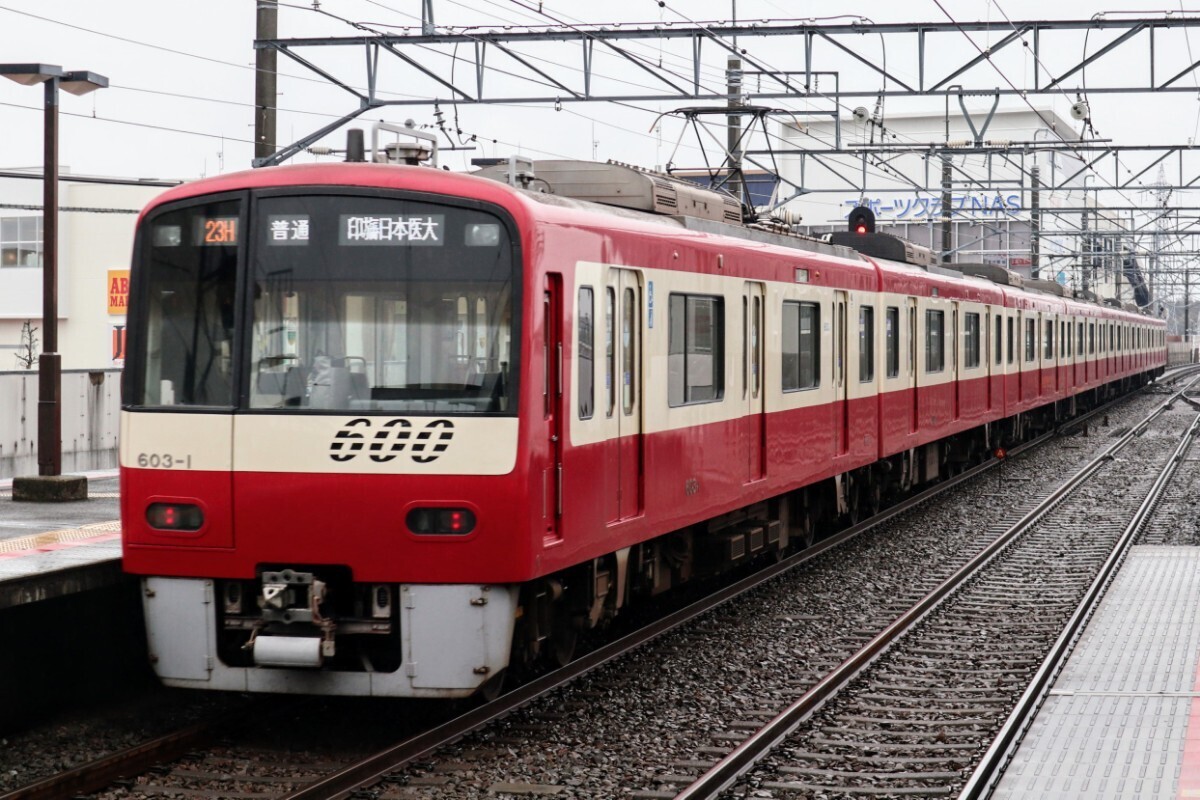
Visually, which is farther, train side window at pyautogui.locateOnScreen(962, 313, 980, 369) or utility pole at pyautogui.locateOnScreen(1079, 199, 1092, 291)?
utility pole at pyautogui.locateOnScreen(1079, 199, 1092, 291)

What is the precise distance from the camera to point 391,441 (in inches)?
287

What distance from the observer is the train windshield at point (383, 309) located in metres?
7.36

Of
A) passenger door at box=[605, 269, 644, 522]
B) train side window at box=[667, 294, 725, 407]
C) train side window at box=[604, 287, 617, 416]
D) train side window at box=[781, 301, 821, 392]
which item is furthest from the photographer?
train side window at box=[781, 301, 821, 392]

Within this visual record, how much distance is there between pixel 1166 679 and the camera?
8852 mm

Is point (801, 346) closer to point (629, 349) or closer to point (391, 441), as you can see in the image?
point (629, 349)

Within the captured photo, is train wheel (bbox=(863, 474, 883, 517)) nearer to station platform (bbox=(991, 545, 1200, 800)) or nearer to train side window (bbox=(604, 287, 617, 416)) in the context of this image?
station platform (bbox=(991, 545, 1200, 800))

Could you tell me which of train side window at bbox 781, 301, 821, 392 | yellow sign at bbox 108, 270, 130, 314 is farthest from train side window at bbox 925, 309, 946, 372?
yellow sign at bbox 108, 270, 130, 314

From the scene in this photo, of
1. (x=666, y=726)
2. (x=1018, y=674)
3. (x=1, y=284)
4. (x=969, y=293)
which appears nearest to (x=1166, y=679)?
(x=1018, y=674)

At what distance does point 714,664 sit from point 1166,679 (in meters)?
2.50

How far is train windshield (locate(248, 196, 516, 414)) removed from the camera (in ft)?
24.2

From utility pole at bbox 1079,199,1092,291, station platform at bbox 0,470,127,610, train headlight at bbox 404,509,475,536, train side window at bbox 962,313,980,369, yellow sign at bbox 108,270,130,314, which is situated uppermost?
utility pole at bbox 1079,199,1092,291

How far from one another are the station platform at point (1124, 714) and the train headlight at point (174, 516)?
3.74 metres

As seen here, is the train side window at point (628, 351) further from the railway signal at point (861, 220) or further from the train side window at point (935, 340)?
the railway signal at point (861, 220)

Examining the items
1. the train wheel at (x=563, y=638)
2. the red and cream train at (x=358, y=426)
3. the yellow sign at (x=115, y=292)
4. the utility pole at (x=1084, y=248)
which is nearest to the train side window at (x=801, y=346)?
the train wheel at (x=563, y=638)
